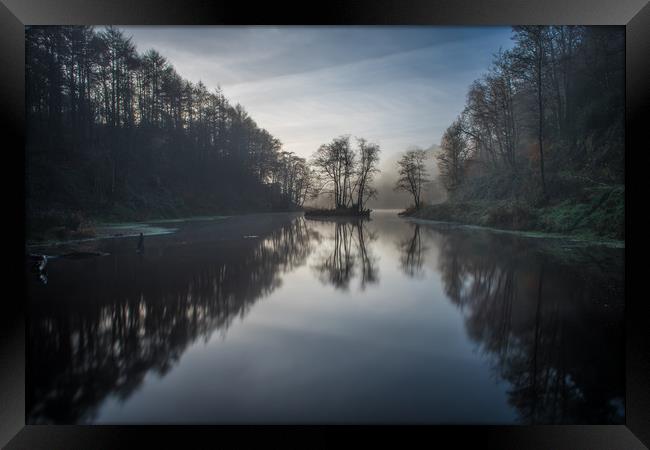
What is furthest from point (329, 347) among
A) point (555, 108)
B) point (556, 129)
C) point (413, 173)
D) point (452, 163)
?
point (452, 163)

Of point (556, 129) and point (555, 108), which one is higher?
point (555, 108)

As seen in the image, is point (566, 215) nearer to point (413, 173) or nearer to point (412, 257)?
point (412, 257)

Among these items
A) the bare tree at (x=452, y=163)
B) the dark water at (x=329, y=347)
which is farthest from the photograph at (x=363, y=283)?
the bare tree at (x=452, y=163)

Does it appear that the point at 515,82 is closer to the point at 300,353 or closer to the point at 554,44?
the point at 554,44

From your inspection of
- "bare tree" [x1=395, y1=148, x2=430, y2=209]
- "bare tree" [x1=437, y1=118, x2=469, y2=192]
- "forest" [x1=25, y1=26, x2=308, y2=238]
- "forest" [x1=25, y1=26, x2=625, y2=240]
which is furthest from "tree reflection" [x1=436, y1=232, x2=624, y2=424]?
"bare tree" [x1=437, y1=118, x2=469, y2=192]

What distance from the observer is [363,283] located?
7316 millimetres

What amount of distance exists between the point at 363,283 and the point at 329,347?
327cm

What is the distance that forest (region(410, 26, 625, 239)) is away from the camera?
972cm

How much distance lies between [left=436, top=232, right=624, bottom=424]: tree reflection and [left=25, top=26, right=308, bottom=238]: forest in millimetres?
9855

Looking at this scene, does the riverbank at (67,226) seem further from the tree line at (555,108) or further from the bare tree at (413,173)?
the bare tree at (413,173)

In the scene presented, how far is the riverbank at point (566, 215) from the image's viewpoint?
10.3 meters

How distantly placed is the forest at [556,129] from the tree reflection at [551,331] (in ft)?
8.79

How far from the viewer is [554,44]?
12.6 m
